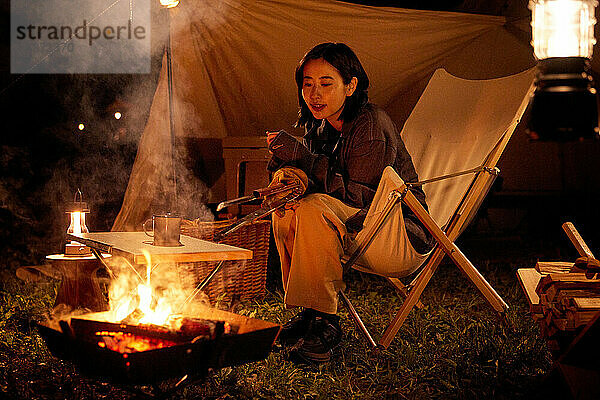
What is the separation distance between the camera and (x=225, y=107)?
4.66 m

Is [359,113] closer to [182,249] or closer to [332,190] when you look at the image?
[332,190]

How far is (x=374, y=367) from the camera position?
2531 mm

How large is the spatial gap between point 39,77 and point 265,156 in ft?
13.5

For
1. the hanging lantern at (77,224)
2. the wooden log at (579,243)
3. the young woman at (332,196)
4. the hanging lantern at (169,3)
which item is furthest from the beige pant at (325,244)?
the hanging lantern at (169,3)

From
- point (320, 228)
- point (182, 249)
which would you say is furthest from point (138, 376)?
point (320, 228)

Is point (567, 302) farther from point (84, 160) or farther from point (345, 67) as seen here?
point (84, 160)

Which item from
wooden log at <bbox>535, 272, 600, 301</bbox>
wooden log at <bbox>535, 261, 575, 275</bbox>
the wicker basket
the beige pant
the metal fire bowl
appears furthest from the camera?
the wicker basket

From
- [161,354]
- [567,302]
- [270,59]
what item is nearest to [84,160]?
[270,59]

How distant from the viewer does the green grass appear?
2276 millimetres

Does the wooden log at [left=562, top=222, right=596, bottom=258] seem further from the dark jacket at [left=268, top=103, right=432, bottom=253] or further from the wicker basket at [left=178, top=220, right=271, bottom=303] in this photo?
the wicker basket at [left=178, top=220, right=271, bottom=303]

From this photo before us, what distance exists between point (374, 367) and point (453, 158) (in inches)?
41.3

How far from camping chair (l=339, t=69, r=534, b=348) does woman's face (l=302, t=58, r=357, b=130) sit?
52cm

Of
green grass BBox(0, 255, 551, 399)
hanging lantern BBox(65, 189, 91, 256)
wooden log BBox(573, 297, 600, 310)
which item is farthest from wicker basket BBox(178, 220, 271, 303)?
wooden log BBox(573, 297, 600, 310)

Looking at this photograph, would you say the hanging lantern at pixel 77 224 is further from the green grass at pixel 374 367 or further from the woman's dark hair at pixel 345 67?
the woman's dark hair at pixel 345 67
